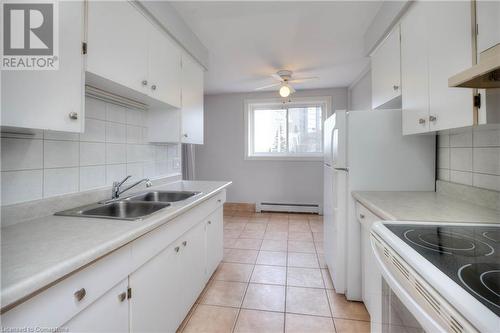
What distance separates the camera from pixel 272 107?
484 cm

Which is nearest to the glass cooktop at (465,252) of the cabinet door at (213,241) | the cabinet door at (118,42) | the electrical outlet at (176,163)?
the cabinet door at (213,241)

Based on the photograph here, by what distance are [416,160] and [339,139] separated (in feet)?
1.94

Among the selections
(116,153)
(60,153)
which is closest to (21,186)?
(60,153)

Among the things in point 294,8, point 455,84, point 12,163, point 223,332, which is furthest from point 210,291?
point 294,8

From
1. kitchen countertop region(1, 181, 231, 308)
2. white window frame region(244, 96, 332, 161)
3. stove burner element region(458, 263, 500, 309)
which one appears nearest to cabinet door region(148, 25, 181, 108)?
kitchen countertop region(1, 181, 231, 308)

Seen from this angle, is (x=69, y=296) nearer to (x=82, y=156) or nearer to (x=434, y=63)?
(x=82, y=156)

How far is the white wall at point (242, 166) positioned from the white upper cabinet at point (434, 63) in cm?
296

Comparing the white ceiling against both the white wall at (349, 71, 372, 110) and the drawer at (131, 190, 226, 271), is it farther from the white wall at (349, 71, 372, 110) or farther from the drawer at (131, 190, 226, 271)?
the drawer at (131, 190, 226, 271)

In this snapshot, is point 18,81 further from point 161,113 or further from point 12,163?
point 161,113

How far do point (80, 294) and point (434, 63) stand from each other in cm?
200

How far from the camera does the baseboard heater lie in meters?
4.57

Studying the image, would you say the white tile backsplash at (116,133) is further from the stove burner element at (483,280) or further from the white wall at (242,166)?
the white wall at (242,166)

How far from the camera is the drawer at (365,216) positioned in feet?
4.74

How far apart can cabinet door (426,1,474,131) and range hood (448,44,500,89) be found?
0.14 meters
